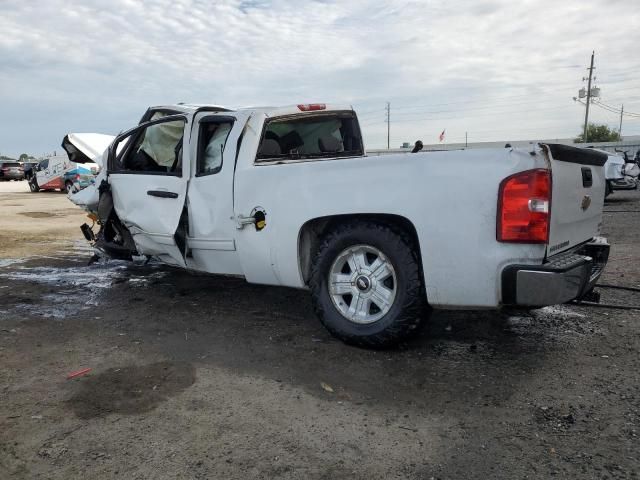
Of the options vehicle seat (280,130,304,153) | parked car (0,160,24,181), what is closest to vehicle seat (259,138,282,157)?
vehicle seat (280,130,304,153)

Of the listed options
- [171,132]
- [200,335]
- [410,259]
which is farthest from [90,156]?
[410,259]

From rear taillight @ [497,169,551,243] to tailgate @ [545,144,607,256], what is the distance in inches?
3.8

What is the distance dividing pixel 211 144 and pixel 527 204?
2931mm

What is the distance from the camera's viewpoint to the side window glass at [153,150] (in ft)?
16.9

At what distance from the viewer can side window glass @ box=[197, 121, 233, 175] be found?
4699 millimetres

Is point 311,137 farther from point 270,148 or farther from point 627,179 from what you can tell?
point 627,179

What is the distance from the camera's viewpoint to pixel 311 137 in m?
5.26

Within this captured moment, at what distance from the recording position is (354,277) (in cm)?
374

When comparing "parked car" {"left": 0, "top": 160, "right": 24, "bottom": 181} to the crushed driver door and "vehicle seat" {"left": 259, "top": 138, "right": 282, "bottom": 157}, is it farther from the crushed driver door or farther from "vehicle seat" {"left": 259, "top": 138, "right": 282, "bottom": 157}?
"vehicle seat" {"left": 259, "top": 138, "right": 282, "bottom": 157}

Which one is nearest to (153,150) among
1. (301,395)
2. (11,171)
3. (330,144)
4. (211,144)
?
(211,144)

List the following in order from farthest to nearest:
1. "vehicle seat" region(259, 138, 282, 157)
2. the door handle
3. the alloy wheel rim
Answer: the door handle
"vehicle seat" region(259, 138, 282, 157)
the alloy wheel rim

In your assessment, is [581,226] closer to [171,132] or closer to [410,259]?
[410,259]

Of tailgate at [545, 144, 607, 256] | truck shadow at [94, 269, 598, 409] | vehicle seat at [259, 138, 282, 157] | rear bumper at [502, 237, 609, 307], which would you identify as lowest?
truck shadow at [94, 269, 598, 409]

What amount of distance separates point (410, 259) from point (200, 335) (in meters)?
1.91
